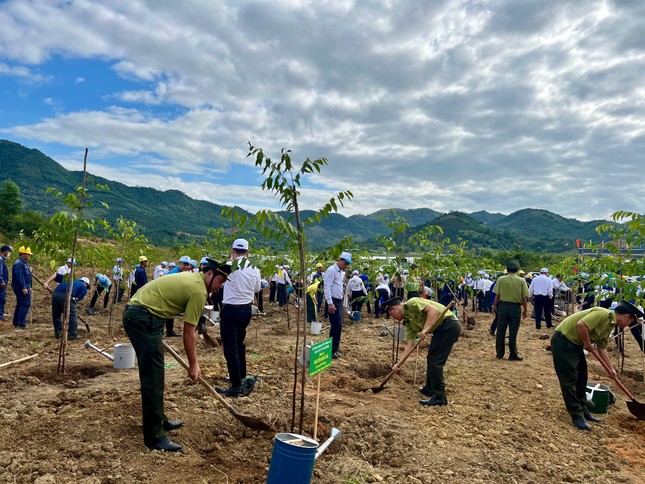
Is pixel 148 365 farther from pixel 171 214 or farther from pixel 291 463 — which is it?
pixel 171 214

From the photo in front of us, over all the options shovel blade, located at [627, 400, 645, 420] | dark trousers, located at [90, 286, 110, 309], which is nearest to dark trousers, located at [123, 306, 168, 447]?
shovel blade, located at [627, 400, 645, 420]

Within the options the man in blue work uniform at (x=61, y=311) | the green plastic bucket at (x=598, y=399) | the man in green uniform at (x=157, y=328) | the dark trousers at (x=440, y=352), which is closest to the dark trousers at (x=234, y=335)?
the man in green uniform at (x=157, y=328)

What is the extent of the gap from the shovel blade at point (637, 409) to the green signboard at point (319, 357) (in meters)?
4.30

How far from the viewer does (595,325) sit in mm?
5301

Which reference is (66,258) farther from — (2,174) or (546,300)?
(2,174)

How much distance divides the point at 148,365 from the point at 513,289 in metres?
7.20

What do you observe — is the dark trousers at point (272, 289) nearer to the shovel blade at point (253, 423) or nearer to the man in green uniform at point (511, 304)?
the man in green uniform at point (511, 304)

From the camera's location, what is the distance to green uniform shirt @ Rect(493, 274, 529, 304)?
338 inches

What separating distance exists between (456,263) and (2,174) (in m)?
166

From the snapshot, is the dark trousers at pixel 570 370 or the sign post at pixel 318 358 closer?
the sign post at pixel 318 358

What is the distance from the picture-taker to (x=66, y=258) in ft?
28.0

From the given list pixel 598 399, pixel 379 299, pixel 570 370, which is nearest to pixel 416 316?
pixel 570 370

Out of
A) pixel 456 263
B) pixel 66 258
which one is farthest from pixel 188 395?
pixel 456 263

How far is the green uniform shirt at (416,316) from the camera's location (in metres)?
5.83
